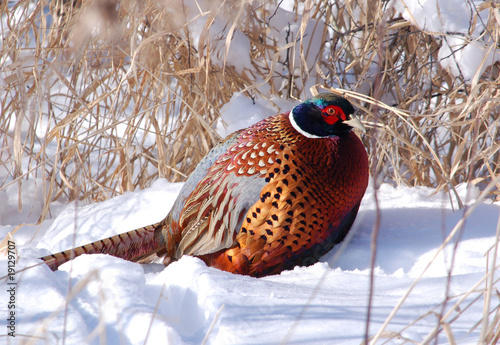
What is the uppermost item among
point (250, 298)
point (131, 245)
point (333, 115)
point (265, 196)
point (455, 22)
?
point (455, 22)

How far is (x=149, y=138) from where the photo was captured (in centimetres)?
476

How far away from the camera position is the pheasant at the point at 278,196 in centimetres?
189

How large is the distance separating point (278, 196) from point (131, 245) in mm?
719

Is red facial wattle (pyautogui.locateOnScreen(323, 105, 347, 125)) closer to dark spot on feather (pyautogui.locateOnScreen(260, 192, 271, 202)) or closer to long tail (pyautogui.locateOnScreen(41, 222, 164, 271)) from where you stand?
dark spot on feather (pyautogui.locateOnScreen(260, 192, 271, 202))

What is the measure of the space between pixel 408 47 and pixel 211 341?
2613mm

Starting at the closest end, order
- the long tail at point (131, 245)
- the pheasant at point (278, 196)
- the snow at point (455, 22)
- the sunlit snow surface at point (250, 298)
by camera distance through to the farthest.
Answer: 1. the sunlit snow surface at point (250, 298)
2. the pheasant at point (278, 196)
3. the long tail at point (131, 245)
4. the snow at point (455, 22)

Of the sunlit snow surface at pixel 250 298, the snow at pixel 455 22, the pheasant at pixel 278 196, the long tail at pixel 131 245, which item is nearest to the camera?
the sunlit snow surface at pixel 250 298

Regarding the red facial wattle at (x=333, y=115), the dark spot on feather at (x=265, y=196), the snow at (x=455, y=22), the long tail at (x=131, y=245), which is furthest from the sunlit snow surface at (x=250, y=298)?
the snow at (x=455, y=22)

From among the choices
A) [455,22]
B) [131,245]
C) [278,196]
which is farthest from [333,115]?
[455,22]

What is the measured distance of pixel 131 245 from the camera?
2.17 meters

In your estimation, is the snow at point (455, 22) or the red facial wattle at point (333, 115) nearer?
the red facial wattle at point (333, 115)

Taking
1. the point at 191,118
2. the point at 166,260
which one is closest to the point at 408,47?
the point at 191,118

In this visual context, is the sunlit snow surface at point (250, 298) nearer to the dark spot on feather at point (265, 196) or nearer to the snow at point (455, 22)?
the dark spot on feather at point (265, 196)

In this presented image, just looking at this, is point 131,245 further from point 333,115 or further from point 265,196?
point 333,115
